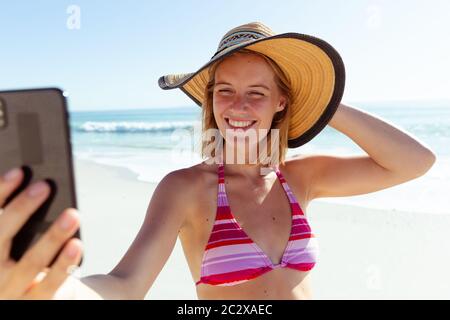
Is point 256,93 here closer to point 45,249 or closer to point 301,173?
point 301,173

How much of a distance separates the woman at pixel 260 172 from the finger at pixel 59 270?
52 centimetres

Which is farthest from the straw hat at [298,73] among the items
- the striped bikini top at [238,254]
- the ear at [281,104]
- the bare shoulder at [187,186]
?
the striped bikini top at [238,254]

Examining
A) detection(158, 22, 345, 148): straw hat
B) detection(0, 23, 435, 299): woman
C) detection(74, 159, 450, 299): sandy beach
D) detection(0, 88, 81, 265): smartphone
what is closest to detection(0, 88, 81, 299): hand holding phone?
detection(0, 88, 81, 265): smartphone

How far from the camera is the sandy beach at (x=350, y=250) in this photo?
3.98 metres

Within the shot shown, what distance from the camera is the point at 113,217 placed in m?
5.86

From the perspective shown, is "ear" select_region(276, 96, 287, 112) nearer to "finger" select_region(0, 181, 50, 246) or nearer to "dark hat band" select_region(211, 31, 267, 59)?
"dark hat band" select_region(211, 31, 267, 59)

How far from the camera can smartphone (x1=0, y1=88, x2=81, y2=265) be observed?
853 mm

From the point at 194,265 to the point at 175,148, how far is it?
12855 mm

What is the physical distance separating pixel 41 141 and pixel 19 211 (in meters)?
0.14

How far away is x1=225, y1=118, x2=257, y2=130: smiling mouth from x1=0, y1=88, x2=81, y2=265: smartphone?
1.30m

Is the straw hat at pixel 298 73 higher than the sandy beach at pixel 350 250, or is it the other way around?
the straw hat at pixel 298 73

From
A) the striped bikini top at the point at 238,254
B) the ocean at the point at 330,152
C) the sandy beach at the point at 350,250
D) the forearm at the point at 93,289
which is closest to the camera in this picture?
the forearm at the point at 93,289

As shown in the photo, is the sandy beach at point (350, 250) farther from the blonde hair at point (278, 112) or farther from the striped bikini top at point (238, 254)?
the striped bikini top at point (238, 254)
